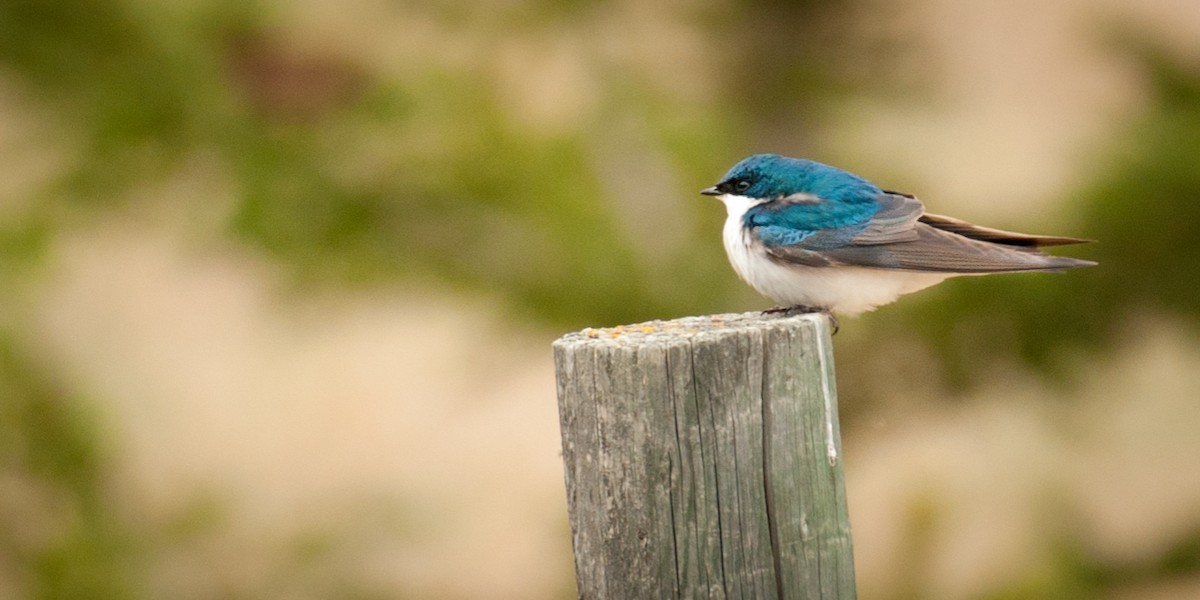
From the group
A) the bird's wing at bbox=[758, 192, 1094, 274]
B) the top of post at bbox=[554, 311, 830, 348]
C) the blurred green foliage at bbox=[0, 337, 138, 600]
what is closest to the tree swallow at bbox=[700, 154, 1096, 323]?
the bird's wing at bbox=[758, 192, 1094, 274]

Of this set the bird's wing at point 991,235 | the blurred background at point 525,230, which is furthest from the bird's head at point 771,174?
the blurred background at point 525,230

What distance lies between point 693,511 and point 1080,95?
27.4 feet

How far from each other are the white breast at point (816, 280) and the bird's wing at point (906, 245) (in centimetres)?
4

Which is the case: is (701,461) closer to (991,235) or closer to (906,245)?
(906,245)

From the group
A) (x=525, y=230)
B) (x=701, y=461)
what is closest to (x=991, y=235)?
(x=701, y=461)

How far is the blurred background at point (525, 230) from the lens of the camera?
5125 millimetres

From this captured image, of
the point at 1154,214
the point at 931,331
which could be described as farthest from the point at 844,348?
the point at 1154,214

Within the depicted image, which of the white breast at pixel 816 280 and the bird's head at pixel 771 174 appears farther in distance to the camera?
the bird's head at pixel 771 174

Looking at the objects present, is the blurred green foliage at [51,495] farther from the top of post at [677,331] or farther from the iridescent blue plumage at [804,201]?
the top of post at [677,331]

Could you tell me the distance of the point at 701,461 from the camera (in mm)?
2213

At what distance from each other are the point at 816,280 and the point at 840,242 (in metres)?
0.13

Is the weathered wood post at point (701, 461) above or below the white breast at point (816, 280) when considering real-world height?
below

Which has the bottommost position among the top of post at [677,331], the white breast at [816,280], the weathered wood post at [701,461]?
the weathered wood post at [701,461]

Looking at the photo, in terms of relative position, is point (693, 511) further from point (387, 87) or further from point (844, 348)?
point (387, 87)
